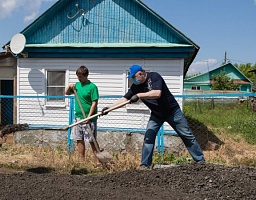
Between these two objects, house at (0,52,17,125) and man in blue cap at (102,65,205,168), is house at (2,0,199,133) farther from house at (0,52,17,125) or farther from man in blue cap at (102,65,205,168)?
man in blue cap at (102,65,205,168)

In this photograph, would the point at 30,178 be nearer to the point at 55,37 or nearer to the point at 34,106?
the point at 34,106

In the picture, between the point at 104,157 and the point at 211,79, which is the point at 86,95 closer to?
the point at 104,157

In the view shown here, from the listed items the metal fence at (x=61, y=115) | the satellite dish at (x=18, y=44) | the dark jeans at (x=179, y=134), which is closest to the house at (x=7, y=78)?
the metal fence at (x=61, y=115)

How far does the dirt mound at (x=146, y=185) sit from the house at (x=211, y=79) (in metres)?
40.4

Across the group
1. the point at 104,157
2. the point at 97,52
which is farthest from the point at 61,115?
the point at 104,157

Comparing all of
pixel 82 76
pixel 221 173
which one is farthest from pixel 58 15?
pixel 221 173

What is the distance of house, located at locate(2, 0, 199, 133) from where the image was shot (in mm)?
8234

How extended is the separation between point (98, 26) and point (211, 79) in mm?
37191

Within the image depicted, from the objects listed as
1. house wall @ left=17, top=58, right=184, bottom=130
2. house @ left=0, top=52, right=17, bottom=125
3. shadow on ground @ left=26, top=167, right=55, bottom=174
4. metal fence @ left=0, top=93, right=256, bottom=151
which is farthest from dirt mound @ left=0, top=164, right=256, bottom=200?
house @ left=0, top=52, right=17, bottom=125

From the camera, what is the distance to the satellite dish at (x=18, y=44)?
8305 millimetres

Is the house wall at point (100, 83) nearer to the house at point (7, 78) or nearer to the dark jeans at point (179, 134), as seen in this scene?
the house at point (7, 78)

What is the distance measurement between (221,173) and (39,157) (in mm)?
3997

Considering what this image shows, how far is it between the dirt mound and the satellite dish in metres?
Answer: 4.82

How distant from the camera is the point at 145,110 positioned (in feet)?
27.3
